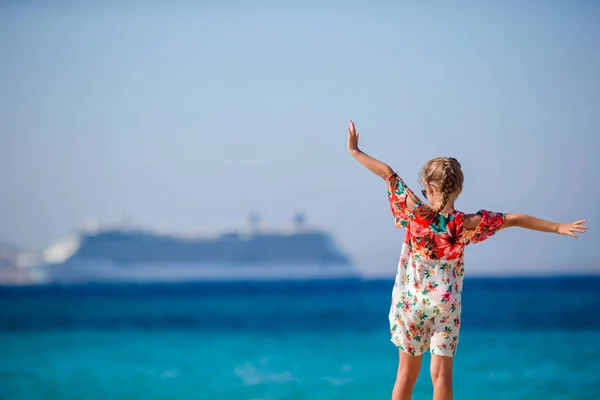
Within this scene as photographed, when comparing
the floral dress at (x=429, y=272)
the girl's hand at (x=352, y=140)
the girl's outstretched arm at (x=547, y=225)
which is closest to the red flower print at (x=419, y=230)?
the floral dress at (x=429, y=272)

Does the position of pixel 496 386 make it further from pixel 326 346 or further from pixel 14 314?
pixel 14 314

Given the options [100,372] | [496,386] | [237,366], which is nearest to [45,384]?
[100,372]

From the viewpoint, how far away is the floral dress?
269 centimetres

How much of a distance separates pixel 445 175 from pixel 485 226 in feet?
0.75

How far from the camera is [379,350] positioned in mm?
8016

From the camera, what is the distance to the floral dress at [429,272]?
2.69 metres

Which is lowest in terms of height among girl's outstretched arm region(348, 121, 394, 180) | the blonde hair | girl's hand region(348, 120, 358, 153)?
the blonde hair

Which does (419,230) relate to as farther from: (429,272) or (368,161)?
(368,161)

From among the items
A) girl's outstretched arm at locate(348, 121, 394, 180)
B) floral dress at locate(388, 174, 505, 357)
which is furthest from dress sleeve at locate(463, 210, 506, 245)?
girl's outstretched arm at locate(348, 121, 394, 180)

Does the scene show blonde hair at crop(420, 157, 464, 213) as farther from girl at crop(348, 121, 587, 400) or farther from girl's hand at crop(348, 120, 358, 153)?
girl's hand at crop(348, 120, 358, 153)

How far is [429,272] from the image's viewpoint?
8.98 ft

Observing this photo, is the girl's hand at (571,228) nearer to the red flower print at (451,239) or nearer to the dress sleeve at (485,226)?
the dress sleeve at (485,226)

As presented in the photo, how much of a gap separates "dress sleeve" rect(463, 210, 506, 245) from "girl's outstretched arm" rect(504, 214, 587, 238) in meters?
0.05

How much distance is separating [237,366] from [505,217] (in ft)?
14.0
